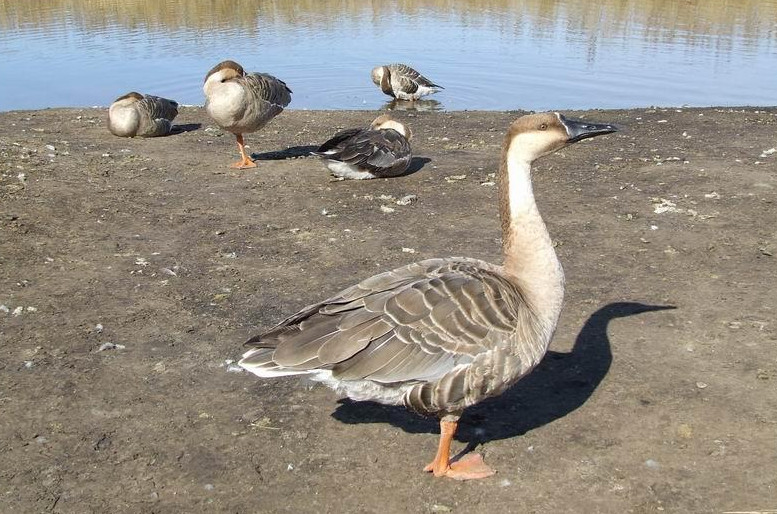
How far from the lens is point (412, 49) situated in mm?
24391

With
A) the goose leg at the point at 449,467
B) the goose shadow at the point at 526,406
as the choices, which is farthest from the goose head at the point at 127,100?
the goose leg at the point at 449,467

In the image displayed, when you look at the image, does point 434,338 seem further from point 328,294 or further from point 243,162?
point 243,162

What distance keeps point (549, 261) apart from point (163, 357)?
2.89m

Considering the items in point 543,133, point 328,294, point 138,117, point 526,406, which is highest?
point 543,133

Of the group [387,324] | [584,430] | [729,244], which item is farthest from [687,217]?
[387,324]

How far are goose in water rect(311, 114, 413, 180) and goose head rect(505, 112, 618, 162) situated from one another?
5.39m

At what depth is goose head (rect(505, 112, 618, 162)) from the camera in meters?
4.70

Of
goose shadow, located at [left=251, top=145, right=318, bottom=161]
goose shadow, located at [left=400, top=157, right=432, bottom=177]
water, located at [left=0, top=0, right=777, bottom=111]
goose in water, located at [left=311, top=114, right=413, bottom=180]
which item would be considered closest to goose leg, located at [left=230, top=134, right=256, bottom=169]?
goose shadow, located at [left=251, top=145, right=318, bottom=161]

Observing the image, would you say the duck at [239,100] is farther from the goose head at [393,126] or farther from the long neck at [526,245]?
the long neck at [526,245]

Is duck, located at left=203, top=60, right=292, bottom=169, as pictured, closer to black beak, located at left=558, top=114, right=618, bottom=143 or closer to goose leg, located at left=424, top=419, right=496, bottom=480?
black beak, located at left=558, top=114, right=618, bottom=143

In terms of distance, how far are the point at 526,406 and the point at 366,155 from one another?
5.51 m

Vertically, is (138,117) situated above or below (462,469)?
above

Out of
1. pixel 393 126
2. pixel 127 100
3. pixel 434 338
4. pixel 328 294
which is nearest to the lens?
pixel 434 338

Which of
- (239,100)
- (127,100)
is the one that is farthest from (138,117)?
(239,100)
